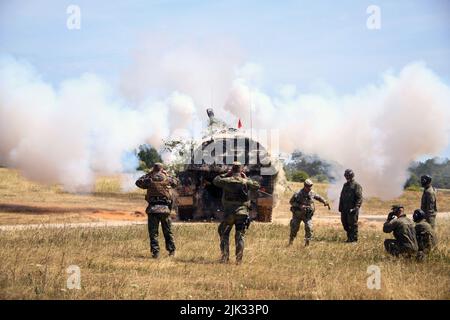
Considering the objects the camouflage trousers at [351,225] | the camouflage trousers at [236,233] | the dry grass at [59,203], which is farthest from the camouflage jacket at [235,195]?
the dry grass at [59,203]

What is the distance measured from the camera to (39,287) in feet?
33.0

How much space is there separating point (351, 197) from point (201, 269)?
21.7ft

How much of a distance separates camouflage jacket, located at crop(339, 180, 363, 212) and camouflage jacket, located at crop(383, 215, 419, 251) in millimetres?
4491

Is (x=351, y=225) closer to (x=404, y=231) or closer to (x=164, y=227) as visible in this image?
(x=404, y=231)

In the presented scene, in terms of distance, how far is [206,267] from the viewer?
504 inches

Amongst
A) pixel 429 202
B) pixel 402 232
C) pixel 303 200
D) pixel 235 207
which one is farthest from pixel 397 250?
pixel 303 200

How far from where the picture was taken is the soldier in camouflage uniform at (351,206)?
17719 millimetres

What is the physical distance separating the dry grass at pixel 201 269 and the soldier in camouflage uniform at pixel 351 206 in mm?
355

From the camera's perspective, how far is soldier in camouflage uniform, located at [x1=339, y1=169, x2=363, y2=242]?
1772 cm

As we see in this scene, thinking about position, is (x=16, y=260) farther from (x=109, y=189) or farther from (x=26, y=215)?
(x=109, y=189)

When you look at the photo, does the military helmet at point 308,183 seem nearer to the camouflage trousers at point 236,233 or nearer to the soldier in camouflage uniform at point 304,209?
the soldier in camouflage uniform at point 304,209

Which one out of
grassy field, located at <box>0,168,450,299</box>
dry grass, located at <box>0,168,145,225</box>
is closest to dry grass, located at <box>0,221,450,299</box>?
grassy field, located at <box>0,168,450,299</box>

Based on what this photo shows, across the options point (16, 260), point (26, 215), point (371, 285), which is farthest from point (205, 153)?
point (371, 285)

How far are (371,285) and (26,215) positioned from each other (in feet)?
55.0
